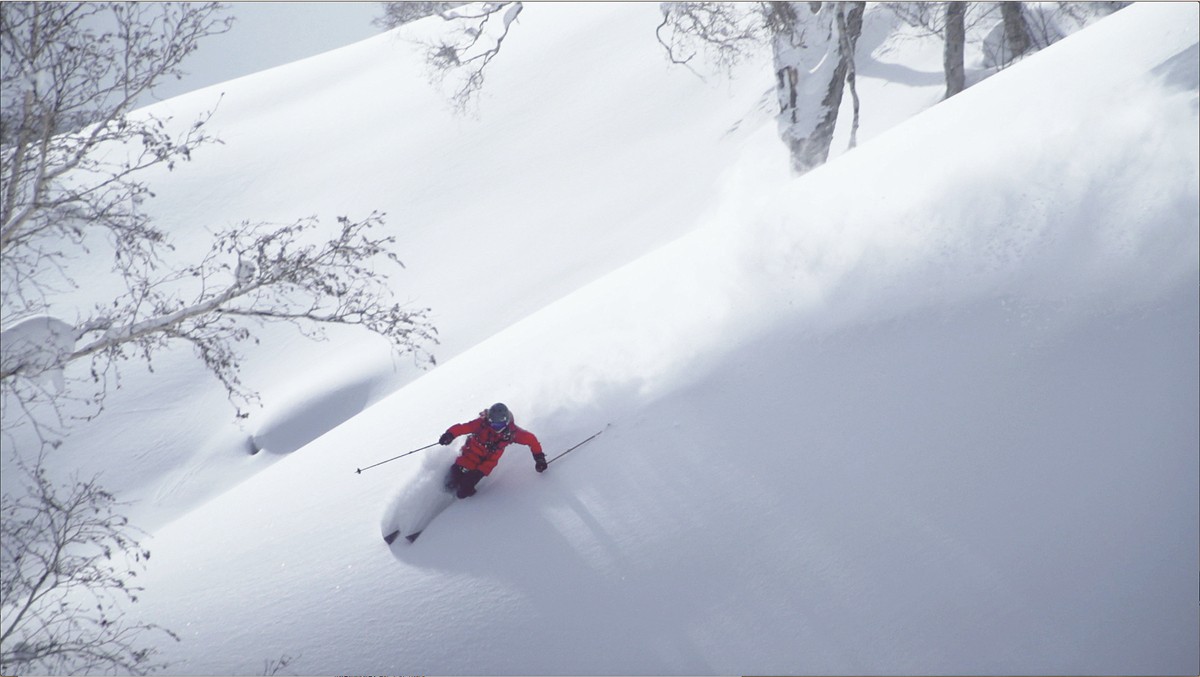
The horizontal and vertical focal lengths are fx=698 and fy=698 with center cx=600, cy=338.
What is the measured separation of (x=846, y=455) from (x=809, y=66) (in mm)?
7080

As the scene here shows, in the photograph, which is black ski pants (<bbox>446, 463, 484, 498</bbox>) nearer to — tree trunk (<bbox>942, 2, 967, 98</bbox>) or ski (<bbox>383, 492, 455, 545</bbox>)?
ski (<bbox>383, 492, 455, 545</bbox>)

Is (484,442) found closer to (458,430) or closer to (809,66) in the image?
(458,430)

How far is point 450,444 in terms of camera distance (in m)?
6.06

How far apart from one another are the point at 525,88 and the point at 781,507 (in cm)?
2140

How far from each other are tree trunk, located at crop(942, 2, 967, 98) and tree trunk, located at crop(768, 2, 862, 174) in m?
2.85

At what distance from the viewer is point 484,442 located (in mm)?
5703

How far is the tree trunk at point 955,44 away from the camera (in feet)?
37.1

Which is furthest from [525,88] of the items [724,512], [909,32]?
[724,512]

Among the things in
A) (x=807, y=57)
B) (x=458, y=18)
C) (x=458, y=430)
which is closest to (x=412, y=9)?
(x=458, y=18)

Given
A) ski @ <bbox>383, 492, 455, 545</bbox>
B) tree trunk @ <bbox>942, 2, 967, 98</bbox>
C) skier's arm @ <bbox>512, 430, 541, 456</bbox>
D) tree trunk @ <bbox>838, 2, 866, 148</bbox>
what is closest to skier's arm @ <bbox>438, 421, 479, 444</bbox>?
skier's arm @ <bbox>512, 430, 541, 456</bbox>

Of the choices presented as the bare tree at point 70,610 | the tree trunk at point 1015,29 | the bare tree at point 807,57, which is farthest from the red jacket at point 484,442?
the tree trunk at point 1015,29

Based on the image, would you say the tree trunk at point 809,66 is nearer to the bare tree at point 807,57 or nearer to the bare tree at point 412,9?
the bare tree at point 807,57

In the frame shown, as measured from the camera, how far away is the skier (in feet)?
18.5

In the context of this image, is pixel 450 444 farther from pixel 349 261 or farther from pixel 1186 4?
pixel 1186 4
